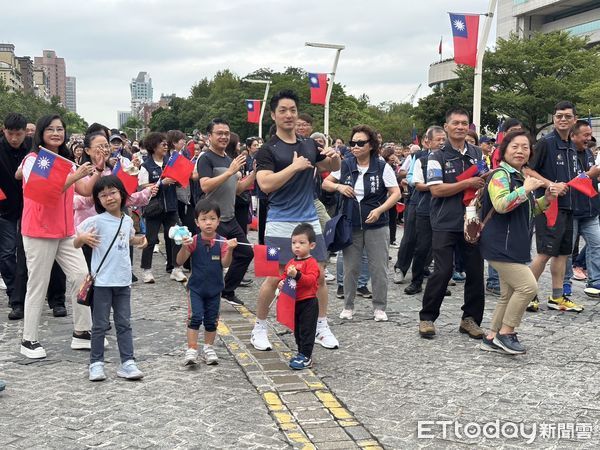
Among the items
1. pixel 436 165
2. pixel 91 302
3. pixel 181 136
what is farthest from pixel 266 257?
pixel 181 136

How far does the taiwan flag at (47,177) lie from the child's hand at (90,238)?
74cm

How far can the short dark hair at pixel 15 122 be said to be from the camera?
6.64 metres

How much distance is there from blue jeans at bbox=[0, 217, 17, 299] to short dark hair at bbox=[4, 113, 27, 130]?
1069 mm

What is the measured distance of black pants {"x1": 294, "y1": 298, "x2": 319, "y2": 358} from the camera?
5336mm

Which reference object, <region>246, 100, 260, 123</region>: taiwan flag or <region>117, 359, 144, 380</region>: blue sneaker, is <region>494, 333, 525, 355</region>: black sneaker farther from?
<region>246, 100, 260, 123</region>: taiwan flag

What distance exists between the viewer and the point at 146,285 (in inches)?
351

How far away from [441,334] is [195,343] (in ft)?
7.97

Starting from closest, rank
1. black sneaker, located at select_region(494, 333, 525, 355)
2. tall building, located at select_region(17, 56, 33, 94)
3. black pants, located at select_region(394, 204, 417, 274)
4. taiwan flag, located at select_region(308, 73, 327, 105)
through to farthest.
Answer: black sneaker, located at select_region(494, 333, 525, 355) < black pants, located at select_region(394, 204, 417, 274) < taiwan flag, located at select_region(308, 73, 327, 105) < tall building, located at select_region(17, 56, 33, 94)

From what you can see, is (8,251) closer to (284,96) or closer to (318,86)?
(284,96)

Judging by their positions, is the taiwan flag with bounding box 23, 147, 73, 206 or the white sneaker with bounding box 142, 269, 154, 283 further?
the white sneaker with bounding box 142, 269, 154, 283

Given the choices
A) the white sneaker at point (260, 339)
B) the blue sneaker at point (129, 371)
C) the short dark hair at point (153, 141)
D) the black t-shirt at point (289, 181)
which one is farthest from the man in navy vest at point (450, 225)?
the short dark hair at point (153, 141)

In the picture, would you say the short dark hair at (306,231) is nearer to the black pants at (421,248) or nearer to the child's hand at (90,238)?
the child's hand at (90,238)

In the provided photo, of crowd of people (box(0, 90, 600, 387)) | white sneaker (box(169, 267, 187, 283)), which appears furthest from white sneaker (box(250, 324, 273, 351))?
white sneaker (box(169, 267, 187, 283))

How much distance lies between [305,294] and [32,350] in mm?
2312
